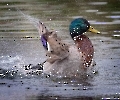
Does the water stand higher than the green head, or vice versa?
the green head

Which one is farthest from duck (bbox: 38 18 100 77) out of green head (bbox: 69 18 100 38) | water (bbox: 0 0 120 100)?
green head (bbox: 69 18 100 38)

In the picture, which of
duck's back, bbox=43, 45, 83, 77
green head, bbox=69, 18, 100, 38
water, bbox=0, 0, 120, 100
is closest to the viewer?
water, bbox=0, 0, 120, 100

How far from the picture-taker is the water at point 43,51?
6605 millimetres

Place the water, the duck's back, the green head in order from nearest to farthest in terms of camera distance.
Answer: the water < the duck's back < the green head

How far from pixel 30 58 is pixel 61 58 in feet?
3.23

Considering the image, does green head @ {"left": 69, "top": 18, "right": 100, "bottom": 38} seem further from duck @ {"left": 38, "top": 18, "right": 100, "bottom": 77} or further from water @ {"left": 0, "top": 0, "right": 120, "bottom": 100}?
water @ {"left": 0, "top": 0, "right": 120, "bottom": 100}

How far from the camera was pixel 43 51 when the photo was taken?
28.0 ft

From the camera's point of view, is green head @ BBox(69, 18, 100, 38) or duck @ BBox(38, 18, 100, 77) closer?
duck @ BBox(38, 18, 100, 77)

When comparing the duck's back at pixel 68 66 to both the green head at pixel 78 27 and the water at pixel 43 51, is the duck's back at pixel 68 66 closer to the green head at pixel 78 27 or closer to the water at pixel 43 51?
the water at pixel 43 51

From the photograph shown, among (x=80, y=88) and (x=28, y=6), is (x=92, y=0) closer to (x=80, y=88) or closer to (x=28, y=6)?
(x=28, y=6)

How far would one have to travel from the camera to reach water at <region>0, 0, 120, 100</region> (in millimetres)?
6605

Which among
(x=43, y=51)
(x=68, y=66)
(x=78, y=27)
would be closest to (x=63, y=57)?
(x=68, y=66)

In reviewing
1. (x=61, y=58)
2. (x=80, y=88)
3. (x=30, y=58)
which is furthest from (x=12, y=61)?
(x=80, y=88)

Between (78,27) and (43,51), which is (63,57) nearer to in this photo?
(78,27)
